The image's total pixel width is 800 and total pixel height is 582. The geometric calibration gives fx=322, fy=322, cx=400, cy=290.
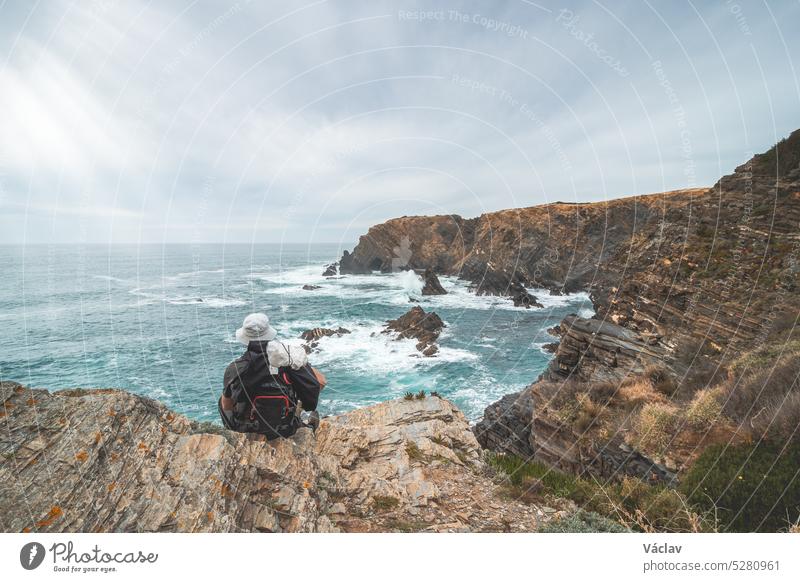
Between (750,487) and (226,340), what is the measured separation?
33098 mm

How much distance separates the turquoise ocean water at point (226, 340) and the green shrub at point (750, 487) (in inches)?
578

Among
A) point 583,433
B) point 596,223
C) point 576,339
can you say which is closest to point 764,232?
point 576,339

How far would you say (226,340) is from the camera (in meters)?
29.9

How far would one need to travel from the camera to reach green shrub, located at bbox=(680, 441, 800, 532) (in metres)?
3.34

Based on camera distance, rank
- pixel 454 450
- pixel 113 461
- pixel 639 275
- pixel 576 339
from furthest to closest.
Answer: pixel 639 275, pixel 576 339, pixel 454 450, pixel 113 461

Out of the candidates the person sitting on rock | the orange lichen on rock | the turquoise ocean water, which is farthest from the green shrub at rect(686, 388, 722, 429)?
the turquoise ocean water

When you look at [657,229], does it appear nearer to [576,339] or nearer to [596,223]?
[576,339]

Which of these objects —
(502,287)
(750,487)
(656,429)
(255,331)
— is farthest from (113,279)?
(750,487)

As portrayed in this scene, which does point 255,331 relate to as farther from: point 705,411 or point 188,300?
point 188,300

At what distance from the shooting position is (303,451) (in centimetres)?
373

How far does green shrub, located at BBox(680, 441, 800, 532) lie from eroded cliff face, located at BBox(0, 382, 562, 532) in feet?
6.20

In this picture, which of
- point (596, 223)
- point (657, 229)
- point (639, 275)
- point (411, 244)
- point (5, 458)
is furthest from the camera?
point (411, 244)
